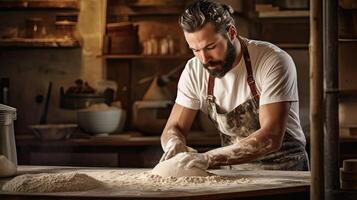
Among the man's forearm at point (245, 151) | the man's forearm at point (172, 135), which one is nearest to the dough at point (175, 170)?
the man's forearm at point (245, 151)

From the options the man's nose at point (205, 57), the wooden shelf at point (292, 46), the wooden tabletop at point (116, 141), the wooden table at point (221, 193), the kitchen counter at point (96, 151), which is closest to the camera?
the wooden table at point (221, 193)

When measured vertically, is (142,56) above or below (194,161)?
above

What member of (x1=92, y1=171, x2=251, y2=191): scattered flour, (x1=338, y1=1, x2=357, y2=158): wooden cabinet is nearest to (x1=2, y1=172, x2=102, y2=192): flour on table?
(x1=92, y1=171, x2=251, y2=191): scattered flour

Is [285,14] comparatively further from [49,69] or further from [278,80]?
[278,80]

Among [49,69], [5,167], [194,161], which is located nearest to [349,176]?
[194,161]

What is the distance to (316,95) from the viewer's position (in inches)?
102

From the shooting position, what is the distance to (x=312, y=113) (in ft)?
8.51

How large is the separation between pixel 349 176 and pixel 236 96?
58.3 inches

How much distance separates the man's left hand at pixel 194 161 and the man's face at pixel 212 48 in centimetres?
62

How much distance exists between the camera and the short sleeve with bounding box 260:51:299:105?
3.85m

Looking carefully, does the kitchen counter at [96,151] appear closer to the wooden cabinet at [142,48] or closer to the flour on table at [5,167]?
the wooden cabinet at [142,48]

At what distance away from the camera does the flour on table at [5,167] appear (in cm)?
360

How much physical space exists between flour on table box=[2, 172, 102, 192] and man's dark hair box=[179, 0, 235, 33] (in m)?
1.14

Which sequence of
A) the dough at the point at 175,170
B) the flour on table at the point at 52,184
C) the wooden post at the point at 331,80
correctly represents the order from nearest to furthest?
the wooden post at the point at 331,80, the flour on table at the point at 52,184, the dough at the point at 175,170
